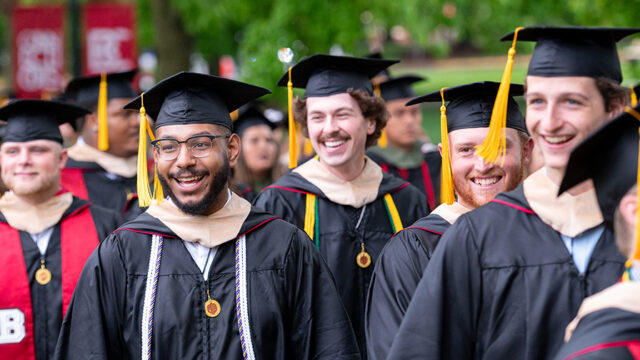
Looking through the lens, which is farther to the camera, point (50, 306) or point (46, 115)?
point (46, 115)

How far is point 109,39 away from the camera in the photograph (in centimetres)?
1188

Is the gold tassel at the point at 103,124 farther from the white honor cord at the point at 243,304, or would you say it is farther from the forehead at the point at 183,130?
the white honor cord at the point at 243,304

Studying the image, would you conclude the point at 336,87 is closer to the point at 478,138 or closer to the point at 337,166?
the point at 337,166

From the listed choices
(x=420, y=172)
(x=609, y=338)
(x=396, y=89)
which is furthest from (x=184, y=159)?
(x=396, y=89)

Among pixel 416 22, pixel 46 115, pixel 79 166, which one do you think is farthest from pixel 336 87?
pixel 416 22

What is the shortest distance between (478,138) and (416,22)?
6352mm

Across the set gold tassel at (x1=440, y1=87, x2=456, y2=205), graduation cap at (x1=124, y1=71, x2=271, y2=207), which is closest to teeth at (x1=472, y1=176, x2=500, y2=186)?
gold tassel at (x1=440, y1=87, x2=456, y2=205)

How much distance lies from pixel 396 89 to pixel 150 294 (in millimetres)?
4577

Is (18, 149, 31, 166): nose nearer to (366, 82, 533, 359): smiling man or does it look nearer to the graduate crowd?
the graduate crowd

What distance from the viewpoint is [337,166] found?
4.70 m

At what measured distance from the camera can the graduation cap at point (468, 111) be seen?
373 centimetres

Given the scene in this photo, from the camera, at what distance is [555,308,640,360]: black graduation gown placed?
2018 millimetres

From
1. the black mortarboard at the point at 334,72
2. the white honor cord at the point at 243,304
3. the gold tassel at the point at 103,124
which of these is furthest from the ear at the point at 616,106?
the gold tassel at the point at 103,124

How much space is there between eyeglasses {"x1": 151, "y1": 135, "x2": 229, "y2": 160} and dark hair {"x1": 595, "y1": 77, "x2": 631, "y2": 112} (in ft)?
5.46
